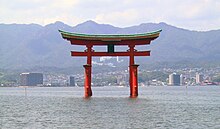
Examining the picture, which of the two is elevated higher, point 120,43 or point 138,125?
point 120,43

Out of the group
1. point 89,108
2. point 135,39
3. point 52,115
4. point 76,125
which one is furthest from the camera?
point 135,39

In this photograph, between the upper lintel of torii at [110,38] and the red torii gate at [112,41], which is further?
the red torii gate at [112,41]

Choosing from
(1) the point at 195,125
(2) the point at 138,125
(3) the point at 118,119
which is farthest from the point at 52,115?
(1) the point at 195,125

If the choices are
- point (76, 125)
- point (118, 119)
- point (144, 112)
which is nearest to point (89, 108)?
point (144, 112)

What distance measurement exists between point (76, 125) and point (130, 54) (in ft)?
101

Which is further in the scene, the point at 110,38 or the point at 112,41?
the point at 112,41

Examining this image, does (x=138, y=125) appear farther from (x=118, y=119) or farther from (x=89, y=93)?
(x=89, y=93)

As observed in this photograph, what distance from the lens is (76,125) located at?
36.3 metres

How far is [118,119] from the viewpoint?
4019 cm

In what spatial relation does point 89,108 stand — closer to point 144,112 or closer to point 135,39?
point 144,112

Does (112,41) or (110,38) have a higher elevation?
(110,38)

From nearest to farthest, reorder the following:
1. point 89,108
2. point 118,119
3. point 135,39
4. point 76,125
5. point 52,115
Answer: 1. point 76,125
2. point 118,119
3. point 52,115
4. point 89,108
5. point 135,39

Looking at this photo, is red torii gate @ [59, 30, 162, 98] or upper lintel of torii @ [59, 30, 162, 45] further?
red torii gate @ [59, 30, 162, 98]

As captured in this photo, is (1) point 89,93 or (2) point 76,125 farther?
(1) point 89,93
